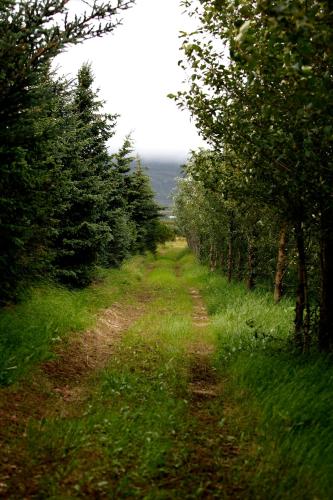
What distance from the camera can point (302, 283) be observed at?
952 centimetres

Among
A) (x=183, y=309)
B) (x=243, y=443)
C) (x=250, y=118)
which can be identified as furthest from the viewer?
(x=183, y=309)

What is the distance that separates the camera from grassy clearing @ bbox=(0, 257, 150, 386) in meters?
8.25

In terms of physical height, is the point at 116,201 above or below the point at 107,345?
above

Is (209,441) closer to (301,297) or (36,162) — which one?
(301,297)

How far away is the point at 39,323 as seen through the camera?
10.7 metres

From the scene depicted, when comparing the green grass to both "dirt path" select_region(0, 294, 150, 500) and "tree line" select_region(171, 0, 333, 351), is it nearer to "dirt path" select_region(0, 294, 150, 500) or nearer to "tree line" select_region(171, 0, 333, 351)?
"dirt path" select_region(0, 294, 150, 500)

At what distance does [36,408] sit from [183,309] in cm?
1179

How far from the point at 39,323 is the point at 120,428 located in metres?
5.44

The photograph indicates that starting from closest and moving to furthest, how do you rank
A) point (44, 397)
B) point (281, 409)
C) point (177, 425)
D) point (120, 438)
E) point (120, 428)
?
1. point (120, 438)
2. point (120, 428)
3. point (177, 425)
4. point (281, 409)
5. point (44, 397)

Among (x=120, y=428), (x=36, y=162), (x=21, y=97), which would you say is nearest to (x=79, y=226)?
(x=36, y=162)

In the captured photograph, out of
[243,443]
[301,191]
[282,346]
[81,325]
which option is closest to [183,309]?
[81,325]

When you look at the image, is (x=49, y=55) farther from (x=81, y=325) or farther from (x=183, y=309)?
(x=183, y=309)

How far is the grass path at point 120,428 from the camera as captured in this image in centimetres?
472

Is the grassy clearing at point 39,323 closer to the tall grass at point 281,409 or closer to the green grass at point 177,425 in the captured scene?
the green grass at point 177,425
